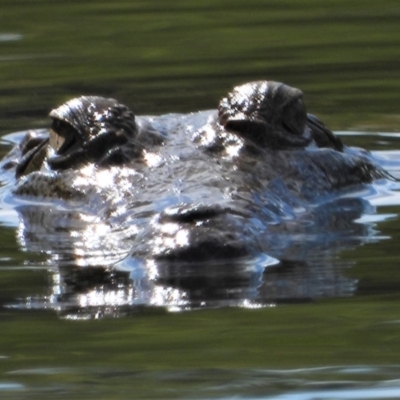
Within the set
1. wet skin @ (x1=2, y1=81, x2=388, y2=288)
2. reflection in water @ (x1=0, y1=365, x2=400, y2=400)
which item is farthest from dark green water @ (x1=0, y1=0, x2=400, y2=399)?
wet skin @ (x1=2, y1=81, x2=388, y2=288)

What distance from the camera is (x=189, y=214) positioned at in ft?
19.0

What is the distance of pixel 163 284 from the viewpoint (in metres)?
5.52

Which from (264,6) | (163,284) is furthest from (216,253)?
(264,6)

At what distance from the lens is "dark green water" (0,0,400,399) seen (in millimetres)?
4164

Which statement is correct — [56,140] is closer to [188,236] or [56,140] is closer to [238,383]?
[188,236]

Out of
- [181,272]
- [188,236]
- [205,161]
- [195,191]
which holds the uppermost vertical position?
[205,161]

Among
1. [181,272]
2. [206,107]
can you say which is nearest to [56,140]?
[181,272]

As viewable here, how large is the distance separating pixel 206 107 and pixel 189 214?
17.4 feet

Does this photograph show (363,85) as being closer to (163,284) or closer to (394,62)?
(394,62)

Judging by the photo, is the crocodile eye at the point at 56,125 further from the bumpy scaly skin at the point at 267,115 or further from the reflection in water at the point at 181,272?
the reflection in water at the point at 181,272

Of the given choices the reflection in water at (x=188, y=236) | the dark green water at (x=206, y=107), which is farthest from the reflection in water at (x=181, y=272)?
the dark green water at (x=206, y=107)

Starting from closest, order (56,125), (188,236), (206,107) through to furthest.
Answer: (188,236) < (56,125) < (206,107)

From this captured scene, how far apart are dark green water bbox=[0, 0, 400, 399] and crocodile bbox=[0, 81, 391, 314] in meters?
0.27

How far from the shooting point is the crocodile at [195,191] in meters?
5.78
